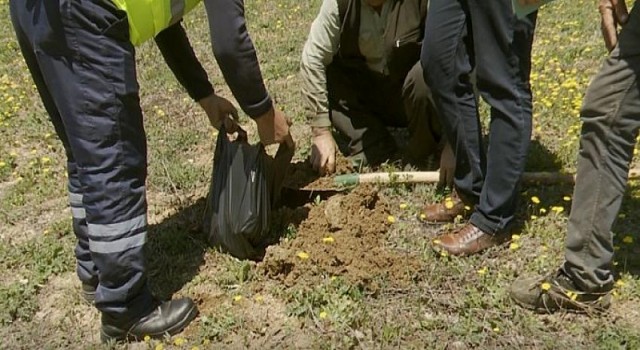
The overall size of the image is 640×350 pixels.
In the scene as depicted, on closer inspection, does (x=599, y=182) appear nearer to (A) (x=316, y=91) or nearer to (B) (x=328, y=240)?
(B) (x=328, y=240)

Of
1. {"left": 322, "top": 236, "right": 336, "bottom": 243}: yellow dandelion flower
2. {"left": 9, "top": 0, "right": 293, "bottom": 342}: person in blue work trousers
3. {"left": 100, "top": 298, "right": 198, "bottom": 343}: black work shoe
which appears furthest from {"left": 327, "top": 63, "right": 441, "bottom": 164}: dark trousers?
{"left": 100, "top": 298, "right": 198, "bottom": 343}: black work shoe

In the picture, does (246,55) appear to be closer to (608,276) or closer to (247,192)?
(247,192)

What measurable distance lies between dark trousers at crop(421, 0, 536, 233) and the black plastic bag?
86 centimetres

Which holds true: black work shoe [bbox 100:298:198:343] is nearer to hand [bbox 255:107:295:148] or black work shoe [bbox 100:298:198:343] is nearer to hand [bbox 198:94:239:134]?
hand [bbox 255:107:295:148]

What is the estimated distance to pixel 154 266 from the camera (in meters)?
3.74

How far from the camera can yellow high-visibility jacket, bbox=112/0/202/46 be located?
2.80 meters

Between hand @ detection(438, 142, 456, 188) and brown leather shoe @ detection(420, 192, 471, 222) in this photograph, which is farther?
hand @ detection(438, 142, 456, 188)

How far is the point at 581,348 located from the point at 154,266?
207 centimetres

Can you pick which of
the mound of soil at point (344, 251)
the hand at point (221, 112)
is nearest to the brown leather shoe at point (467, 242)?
the mound of soil at point (344, 251)

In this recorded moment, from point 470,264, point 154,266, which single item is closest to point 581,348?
point 470,264

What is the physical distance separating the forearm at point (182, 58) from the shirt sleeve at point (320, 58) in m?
0.74

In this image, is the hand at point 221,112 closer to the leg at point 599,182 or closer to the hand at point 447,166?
the hand at point 447,166

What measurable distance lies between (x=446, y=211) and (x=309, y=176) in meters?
0.89

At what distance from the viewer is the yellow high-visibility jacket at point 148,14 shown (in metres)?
2.80
